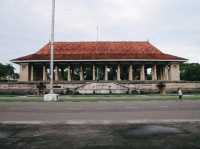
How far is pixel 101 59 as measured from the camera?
59.4 m

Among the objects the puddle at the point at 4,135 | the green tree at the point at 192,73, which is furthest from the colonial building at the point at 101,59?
the puddle at the point at 4,135

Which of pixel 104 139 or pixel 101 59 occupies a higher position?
pixel 101 59

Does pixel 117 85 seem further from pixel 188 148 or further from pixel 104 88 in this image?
pixel 188 148

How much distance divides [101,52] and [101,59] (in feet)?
15.0

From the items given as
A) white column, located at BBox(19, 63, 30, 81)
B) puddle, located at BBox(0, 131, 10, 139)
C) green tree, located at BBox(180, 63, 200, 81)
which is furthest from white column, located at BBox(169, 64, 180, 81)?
puddle, located at BBox(0, 131, 10, 139)

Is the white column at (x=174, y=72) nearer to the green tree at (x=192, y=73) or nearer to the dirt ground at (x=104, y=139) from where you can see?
the green tree at (x=192, y=73)

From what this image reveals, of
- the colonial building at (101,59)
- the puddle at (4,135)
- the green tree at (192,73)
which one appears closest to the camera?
the puddle at (4,135)

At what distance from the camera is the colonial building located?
6047 centimetres

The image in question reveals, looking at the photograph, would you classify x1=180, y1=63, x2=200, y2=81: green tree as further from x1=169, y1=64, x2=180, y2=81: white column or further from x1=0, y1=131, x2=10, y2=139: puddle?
x1=0, y1=131, x2=10, y2=139: puddle

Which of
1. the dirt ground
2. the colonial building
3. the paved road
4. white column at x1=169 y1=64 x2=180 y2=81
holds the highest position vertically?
the colonial building

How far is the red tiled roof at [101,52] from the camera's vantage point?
200ft

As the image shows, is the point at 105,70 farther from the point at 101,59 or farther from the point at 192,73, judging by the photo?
the point at 192,73

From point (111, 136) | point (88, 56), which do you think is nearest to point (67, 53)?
point (88, 56)

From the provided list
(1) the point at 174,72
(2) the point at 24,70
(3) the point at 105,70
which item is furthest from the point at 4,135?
(1) the point at 174,72
